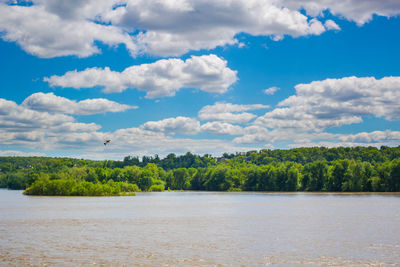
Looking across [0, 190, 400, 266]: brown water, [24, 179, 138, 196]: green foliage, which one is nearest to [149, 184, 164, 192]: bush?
[24, 179, 138, 196]: green foliage

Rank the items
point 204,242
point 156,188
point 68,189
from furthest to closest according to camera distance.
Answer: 1. point 156,188
2. point 68,189
3. point 204,242

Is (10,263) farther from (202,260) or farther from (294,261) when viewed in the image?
(294,261)

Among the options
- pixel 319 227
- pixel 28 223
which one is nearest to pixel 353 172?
pixel 319 227

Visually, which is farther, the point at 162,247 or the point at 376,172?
the point at 376,172

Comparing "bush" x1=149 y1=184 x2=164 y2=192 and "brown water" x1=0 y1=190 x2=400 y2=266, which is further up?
"brown water" x1=0 y1=190 x2=400 y2=266

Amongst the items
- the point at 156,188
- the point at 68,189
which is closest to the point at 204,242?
Answer: the point at 68,189

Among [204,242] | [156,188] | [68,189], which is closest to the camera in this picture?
[204,242]

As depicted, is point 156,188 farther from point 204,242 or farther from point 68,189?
point 204,242

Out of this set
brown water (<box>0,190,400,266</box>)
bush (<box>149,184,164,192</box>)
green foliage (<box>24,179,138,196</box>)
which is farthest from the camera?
bush (<box>149,184,164,192</box>)

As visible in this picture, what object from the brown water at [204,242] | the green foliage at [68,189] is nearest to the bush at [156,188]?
the green foliage at [68,189]

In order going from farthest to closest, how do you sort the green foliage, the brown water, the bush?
the bush, the green foliage, the brown water

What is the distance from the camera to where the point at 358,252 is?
2695 centimetres

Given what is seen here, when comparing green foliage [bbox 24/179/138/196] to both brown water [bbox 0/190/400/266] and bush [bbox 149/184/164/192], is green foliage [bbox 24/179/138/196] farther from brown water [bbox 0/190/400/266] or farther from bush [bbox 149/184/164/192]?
brown water [bbox 0/190/400/266]

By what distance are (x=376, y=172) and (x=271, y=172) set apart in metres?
44.1
